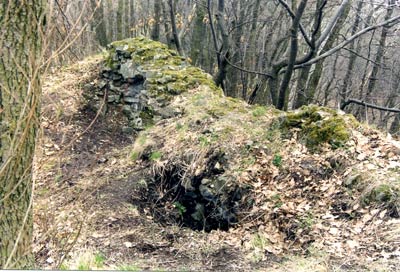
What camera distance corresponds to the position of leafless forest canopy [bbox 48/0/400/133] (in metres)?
6.46

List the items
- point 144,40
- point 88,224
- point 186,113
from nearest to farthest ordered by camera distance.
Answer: point 88,224, point 186,113, point 144,40

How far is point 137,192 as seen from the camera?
13.1ft

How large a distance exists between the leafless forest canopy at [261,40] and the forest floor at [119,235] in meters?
2.43

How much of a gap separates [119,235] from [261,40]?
699 cm

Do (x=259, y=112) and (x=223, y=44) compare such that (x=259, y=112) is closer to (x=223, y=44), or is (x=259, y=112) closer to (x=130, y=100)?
(x=223, y=44)

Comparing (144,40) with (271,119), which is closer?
(271,119)

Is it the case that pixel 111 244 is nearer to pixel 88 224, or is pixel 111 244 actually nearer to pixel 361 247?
pixel 88 224

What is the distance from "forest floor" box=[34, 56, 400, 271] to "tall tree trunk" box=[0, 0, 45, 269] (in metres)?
0.14

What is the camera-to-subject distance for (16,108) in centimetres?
165

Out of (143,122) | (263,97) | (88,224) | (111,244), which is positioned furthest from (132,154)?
(263,97)

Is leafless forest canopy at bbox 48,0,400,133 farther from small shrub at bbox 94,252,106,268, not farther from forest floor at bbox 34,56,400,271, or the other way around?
small shrub at bbox 94,252,106,268

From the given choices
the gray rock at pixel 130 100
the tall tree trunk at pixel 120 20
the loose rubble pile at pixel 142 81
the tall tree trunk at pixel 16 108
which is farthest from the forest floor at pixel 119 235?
the tall tree trunk at pixel 120 20

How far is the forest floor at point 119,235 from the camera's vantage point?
8.88 feet

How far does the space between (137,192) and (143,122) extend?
145 cm
